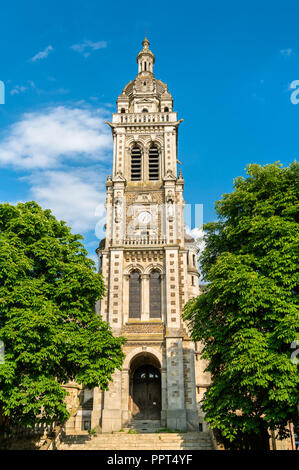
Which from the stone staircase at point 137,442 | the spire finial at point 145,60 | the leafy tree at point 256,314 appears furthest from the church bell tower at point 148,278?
the leafy tree at point 256,314

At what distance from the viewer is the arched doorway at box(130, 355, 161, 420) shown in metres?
29.1

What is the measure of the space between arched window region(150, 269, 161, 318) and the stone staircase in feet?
32.8

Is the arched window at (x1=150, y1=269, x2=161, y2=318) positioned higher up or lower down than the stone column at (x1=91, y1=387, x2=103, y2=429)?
higher up

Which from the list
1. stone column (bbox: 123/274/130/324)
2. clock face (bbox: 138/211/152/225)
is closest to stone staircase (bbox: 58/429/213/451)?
stone column (bbox: 123/274/130/324)

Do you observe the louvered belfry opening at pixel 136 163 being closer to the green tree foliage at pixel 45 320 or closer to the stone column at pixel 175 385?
the stone column at pixel 175 385

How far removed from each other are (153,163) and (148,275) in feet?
37.1

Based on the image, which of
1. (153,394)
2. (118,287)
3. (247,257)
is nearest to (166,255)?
(118,287)

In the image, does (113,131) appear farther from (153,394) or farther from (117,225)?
(153,394)

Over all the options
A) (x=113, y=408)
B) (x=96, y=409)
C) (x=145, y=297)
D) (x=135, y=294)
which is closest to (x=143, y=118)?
(x=135, y=294)

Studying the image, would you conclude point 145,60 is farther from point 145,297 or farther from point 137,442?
point 137,442

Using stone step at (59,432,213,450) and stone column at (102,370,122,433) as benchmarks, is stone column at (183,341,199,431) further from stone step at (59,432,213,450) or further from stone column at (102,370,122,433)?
stone step at (59,432,213,450)

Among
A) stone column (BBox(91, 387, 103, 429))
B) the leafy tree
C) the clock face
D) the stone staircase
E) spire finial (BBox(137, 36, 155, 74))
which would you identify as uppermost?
spire finial (BBox(137, 36, 155, 74))

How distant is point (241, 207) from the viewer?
2027 centimetres
